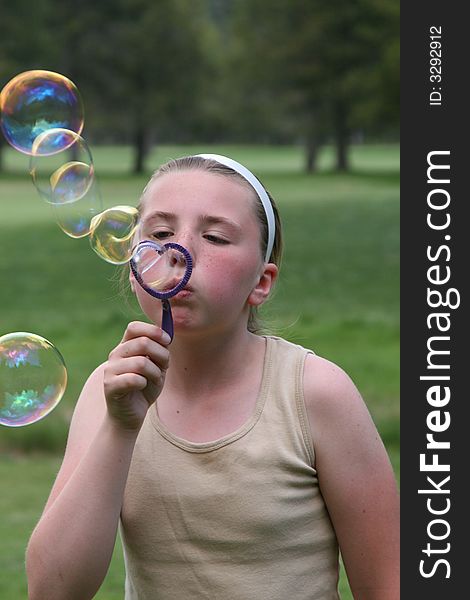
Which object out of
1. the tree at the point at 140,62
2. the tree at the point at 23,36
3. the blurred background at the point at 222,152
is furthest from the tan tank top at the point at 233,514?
the tree at the point at 140,62

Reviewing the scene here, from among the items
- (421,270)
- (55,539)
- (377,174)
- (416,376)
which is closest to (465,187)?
(421,270)

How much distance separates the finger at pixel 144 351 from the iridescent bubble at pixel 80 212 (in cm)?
89

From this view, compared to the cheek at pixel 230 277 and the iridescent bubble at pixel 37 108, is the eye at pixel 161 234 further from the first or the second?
the iridescent bubble at pixel 37 108

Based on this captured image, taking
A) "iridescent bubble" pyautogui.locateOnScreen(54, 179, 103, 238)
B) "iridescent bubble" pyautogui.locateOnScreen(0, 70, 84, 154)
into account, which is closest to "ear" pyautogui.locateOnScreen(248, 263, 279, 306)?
"iridescent bubble" pyautogui.locateOnScreen(54, 179, 103, 238)

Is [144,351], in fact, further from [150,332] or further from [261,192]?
[261,192]

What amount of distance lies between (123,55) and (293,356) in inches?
1845

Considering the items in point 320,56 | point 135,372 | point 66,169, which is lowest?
point 135,372

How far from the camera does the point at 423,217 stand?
3113 millimetres

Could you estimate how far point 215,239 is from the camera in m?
2.11

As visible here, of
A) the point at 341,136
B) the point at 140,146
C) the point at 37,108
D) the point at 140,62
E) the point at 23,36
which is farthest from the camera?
the point at 341,136

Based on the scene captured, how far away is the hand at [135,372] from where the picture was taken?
196cm

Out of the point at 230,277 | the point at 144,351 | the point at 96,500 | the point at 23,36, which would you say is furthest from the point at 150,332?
the point at 23,36

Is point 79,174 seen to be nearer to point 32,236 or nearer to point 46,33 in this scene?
point 32,236

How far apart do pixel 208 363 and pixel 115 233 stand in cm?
48
